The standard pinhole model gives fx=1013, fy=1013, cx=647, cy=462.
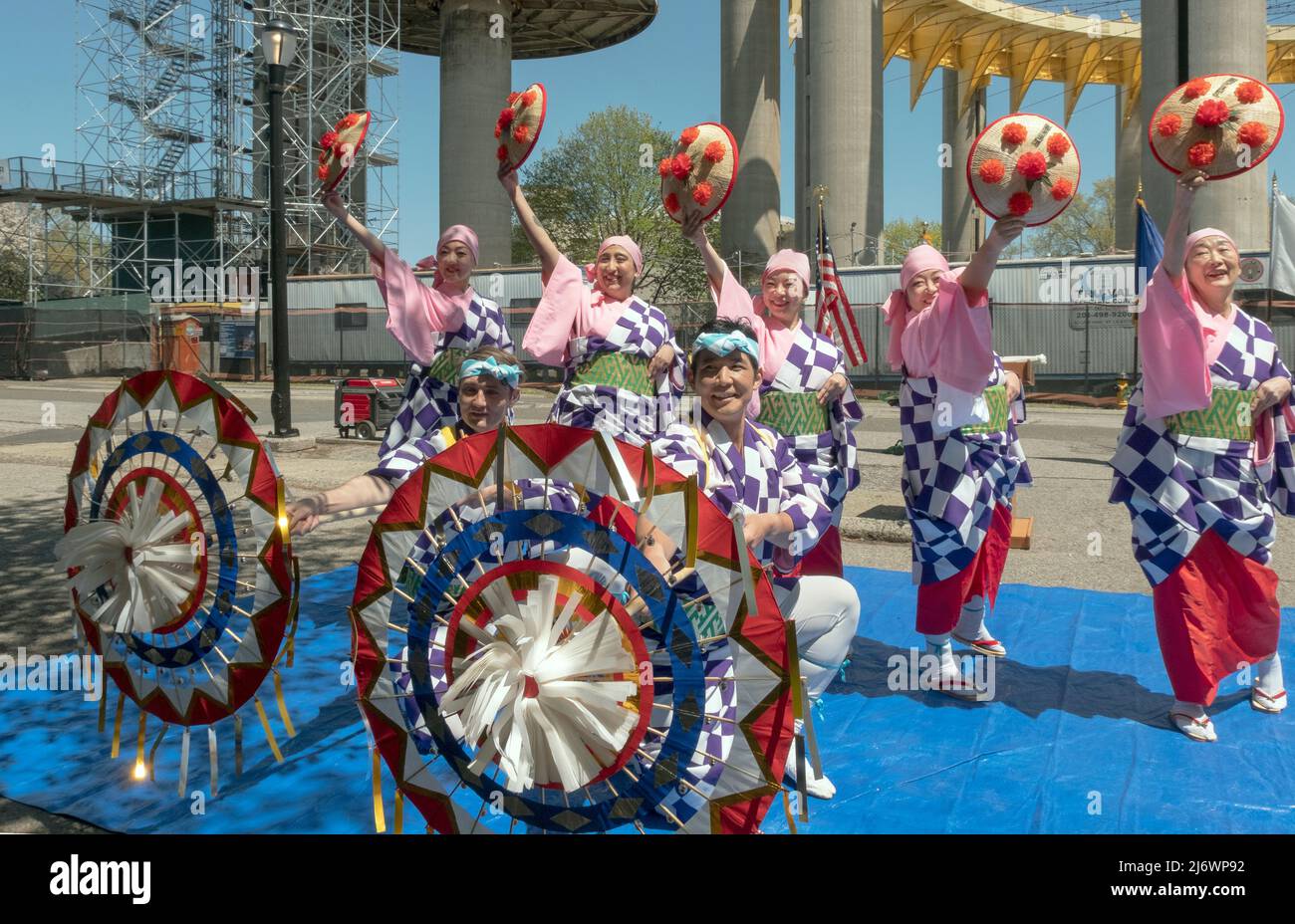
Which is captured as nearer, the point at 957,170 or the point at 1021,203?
the point at 1021,203

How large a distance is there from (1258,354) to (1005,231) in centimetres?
130

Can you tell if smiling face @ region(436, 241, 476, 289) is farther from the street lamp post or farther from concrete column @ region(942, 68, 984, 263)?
concrete column @ region(942, 68, 984, 263)

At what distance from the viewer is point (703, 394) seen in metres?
3.07

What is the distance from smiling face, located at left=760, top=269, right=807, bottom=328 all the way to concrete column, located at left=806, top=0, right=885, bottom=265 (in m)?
25.4

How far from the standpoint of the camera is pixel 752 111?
33844 mm

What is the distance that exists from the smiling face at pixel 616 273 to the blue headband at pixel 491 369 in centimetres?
157

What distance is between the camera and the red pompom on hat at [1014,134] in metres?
3.50

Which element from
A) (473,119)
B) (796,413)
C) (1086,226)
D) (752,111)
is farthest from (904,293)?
(1086,226)

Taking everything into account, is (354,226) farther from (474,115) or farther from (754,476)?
(474,115)

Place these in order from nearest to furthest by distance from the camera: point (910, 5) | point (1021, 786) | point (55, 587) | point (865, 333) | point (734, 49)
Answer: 1. point (1021, 786)
2. point (55, 587)
3. point (865, 333)
4. point (734, 49)
5. point (910, 5)

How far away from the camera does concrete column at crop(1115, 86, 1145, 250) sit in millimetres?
41006

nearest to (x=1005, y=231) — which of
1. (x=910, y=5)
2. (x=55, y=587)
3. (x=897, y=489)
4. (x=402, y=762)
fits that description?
(x=402, y=762)

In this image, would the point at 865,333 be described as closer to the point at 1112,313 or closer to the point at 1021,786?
the point at 1112,313

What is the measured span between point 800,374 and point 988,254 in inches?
40.4
